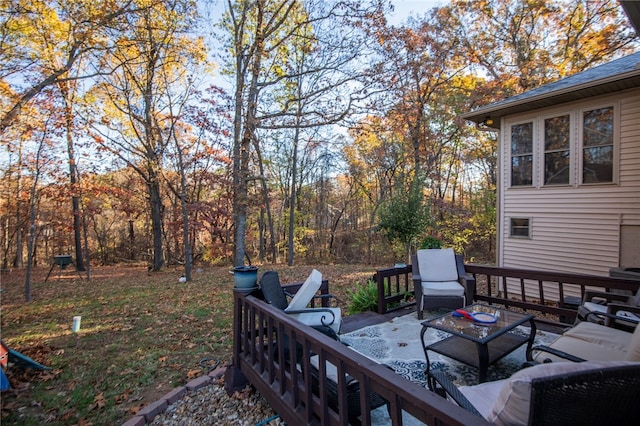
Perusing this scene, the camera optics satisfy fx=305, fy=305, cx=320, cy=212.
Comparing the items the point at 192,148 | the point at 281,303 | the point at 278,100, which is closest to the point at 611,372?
the point at 281,303

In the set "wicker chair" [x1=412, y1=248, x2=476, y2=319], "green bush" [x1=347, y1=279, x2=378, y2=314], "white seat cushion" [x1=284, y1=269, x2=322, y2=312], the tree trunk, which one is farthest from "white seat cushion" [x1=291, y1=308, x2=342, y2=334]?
the tree trunk

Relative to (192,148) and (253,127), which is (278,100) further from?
(192,148)

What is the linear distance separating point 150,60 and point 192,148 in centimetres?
Result: 270

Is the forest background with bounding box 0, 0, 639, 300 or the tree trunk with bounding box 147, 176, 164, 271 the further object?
the tree trunk with bounding box 147, 176, 164, 271

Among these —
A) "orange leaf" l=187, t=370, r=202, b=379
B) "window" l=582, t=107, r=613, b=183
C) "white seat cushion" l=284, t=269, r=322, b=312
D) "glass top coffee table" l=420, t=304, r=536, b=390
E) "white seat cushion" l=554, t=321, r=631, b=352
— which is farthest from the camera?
"window" l=582, t=107, r=613, b=183

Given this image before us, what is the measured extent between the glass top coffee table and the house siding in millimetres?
3871

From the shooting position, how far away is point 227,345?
13.7 ft

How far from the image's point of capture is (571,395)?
1.04m

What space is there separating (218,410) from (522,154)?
7070mm

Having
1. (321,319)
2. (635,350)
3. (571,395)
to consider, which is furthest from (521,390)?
(321,319)

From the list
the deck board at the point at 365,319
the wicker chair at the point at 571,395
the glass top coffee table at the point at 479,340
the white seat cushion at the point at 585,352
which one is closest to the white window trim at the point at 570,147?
the deck board at the point at 365,319

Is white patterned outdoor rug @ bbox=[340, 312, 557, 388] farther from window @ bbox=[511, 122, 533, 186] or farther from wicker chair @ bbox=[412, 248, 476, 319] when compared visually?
window @ bbox=[511, 122, 533, 186]

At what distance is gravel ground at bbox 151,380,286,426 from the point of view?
248 centimetres

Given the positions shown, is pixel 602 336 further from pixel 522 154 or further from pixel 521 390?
pixel 522 154
